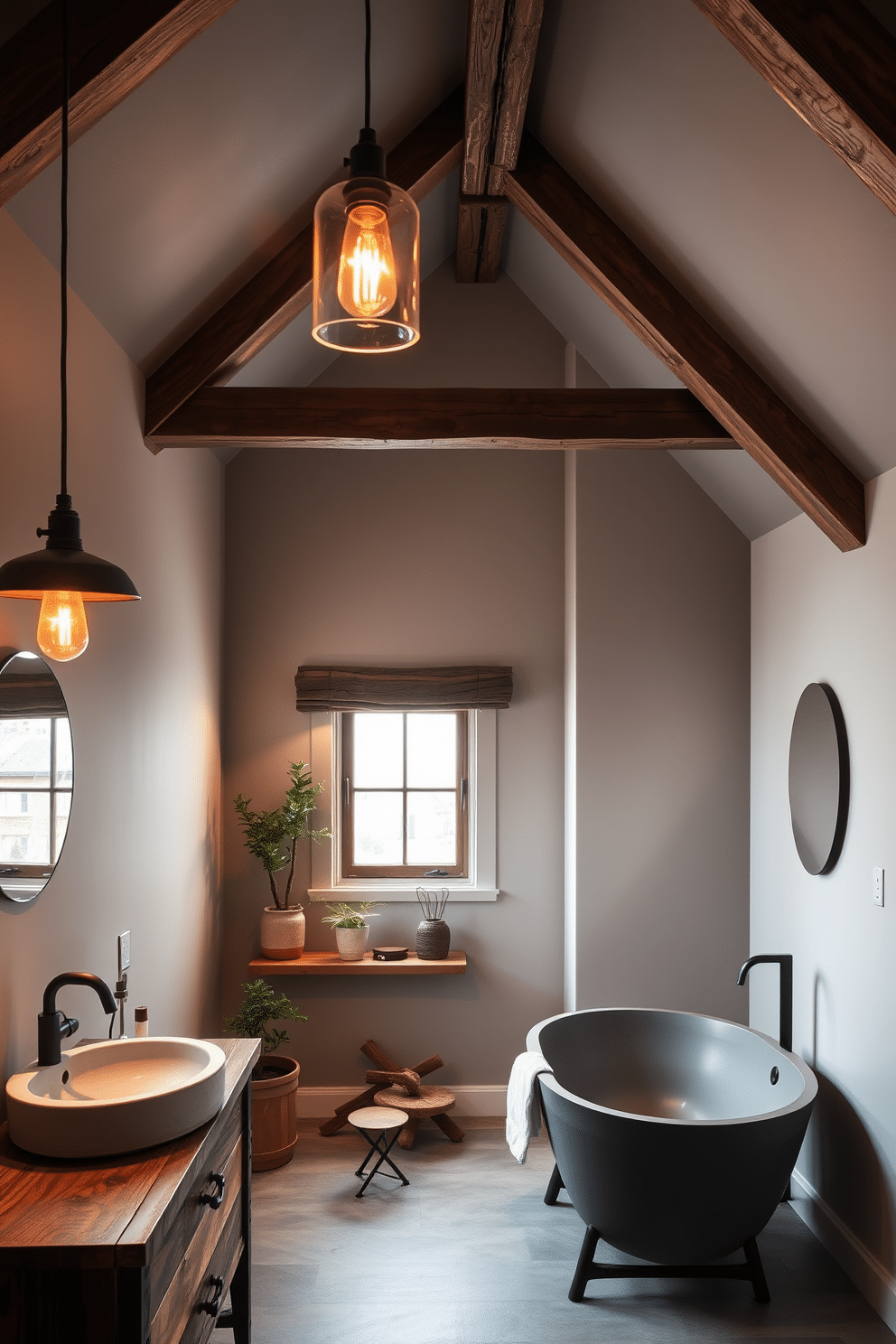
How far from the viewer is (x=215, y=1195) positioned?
2186 mm

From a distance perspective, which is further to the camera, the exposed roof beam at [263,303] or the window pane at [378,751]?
the window pane at [378,751]

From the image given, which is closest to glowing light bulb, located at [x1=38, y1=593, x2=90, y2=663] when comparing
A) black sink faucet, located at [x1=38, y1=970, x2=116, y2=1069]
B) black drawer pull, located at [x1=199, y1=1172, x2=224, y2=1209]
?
black sink faucet, located at [x1=38, y1=970, x2=116, y2=1069]

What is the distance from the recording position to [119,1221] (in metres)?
1.68

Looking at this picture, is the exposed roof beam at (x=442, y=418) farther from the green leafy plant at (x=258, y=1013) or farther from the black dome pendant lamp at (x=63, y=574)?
the green leafy plant at (x=258, y=1013)

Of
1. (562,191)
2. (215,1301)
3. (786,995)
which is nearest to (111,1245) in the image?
(215,1301)

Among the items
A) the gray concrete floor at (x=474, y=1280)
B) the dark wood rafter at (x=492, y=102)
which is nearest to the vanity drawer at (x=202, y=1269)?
the gray concrete floor at (x=474, y=1280)

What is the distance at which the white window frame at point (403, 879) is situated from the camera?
467 cm

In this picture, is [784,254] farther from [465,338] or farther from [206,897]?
[206,897]

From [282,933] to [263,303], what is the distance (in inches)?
101

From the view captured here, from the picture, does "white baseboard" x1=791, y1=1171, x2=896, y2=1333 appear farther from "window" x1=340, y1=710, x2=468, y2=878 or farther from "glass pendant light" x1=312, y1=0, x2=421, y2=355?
"glass pendant light" x1=312, y1=0, x2=421, y2=355

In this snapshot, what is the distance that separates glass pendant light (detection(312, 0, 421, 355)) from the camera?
1717 mm

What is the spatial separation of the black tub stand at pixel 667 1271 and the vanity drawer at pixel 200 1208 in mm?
1153

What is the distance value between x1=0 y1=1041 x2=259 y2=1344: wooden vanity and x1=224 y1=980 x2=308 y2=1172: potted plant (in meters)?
1.79

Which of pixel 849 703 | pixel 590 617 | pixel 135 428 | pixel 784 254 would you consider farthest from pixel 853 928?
pixel 135 428
